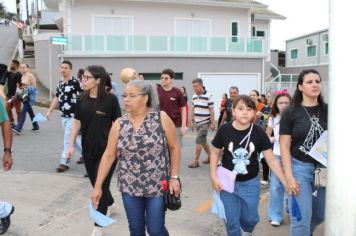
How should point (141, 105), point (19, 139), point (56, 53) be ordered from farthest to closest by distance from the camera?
point (56, 53), point (19, 139), point (141, 105)

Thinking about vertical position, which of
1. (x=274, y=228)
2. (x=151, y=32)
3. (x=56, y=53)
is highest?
(x=151, y=32)

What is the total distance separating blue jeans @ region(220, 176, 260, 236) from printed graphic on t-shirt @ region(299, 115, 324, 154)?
531 millimetres

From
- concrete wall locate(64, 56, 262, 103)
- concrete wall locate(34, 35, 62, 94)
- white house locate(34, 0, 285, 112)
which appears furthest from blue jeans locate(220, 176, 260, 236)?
white house locate(34, 0, 285, 112)

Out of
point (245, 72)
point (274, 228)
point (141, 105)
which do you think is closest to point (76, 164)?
point (274, 228)

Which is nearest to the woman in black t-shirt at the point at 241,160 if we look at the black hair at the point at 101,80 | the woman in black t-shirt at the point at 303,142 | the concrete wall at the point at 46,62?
the woman in black t-shirt at the point at 303,142

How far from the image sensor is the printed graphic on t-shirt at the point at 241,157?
148 inches

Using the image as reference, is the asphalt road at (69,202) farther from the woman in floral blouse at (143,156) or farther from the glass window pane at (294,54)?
the glass window pane at (294,54)

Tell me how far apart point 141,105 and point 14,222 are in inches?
95.2

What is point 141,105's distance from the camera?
11.5 feet

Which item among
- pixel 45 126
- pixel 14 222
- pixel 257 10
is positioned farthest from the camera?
pixel 257 10

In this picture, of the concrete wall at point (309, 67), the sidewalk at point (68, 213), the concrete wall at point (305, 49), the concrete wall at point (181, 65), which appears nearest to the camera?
the sidewalk at point (68, 213)

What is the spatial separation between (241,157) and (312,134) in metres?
0.64

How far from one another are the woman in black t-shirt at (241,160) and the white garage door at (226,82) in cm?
2110

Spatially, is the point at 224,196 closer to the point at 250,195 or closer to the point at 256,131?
the point at 250,195
